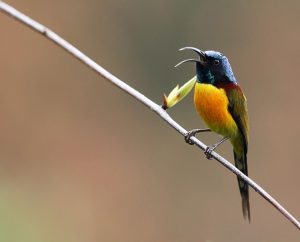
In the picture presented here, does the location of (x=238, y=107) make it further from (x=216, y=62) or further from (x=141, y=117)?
(x=141, y=117)

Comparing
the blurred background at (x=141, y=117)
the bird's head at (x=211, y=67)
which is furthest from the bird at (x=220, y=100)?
the blurred background at (x=141, y=117)

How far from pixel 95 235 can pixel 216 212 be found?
1.96 m

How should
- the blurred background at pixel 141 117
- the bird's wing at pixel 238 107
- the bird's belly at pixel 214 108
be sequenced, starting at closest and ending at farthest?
the bird's belly at pixel 214 108 < the bird's wing at pixel 238 107 < the blurred background at pixel 141 117

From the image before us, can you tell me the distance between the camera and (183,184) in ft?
35.2

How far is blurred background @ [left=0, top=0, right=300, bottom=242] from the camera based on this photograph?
10086 millimetres

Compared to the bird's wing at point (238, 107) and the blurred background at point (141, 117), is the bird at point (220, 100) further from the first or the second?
the blurred background at point (141, 117)

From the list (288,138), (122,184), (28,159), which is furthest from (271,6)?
(28,159)

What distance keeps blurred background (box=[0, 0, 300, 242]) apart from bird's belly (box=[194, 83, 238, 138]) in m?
5.86

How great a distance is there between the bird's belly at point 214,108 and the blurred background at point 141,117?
5863mm

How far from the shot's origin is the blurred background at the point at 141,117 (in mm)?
10086

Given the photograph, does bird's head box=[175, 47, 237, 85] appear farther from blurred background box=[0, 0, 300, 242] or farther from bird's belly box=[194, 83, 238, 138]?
blurred background box=[0, 0, 300, 242]

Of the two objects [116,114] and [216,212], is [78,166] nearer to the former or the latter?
[116,114]

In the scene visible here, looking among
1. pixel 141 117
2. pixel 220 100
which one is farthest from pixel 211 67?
pixel 141 117

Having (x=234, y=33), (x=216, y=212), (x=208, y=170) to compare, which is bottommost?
(x=216, y=212)
